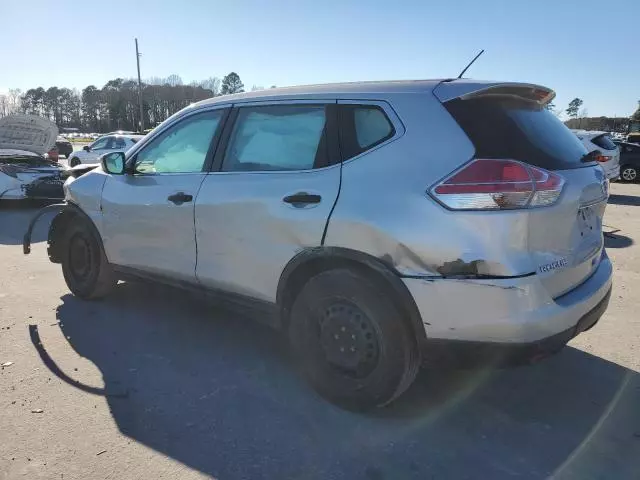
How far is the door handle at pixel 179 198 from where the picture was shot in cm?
368

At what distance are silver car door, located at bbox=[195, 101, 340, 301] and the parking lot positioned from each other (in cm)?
68

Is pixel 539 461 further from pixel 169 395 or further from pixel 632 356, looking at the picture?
pixel 169 395

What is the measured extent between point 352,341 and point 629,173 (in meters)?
19.6

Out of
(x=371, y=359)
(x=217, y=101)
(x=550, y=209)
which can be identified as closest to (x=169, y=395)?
(x=371, y=359)

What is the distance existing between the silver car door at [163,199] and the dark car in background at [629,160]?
18777 millimetres

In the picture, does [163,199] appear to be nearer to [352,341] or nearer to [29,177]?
[352,341]

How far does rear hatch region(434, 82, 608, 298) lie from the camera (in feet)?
8.34

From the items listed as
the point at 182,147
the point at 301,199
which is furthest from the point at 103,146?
the point at 301,199

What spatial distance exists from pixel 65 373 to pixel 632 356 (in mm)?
4028

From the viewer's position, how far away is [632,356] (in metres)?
3.80

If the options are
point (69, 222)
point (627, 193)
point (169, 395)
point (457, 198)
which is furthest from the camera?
point (627, 193)

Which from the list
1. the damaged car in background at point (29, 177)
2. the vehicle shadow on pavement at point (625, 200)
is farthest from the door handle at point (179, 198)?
the vehicle shadow on pavement at point (625, 200)

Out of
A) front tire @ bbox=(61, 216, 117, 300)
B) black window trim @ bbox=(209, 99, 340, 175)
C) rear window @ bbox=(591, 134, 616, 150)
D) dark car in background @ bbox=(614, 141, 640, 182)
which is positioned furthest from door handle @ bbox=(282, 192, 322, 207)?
dark car in background @ bbox=(614, 141, 640, 182)

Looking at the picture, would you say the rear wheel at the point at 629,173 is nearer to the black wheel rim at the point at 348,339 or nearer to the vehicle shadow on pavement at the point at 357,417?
the vehicle shadow on pavement at the point at 357,417
